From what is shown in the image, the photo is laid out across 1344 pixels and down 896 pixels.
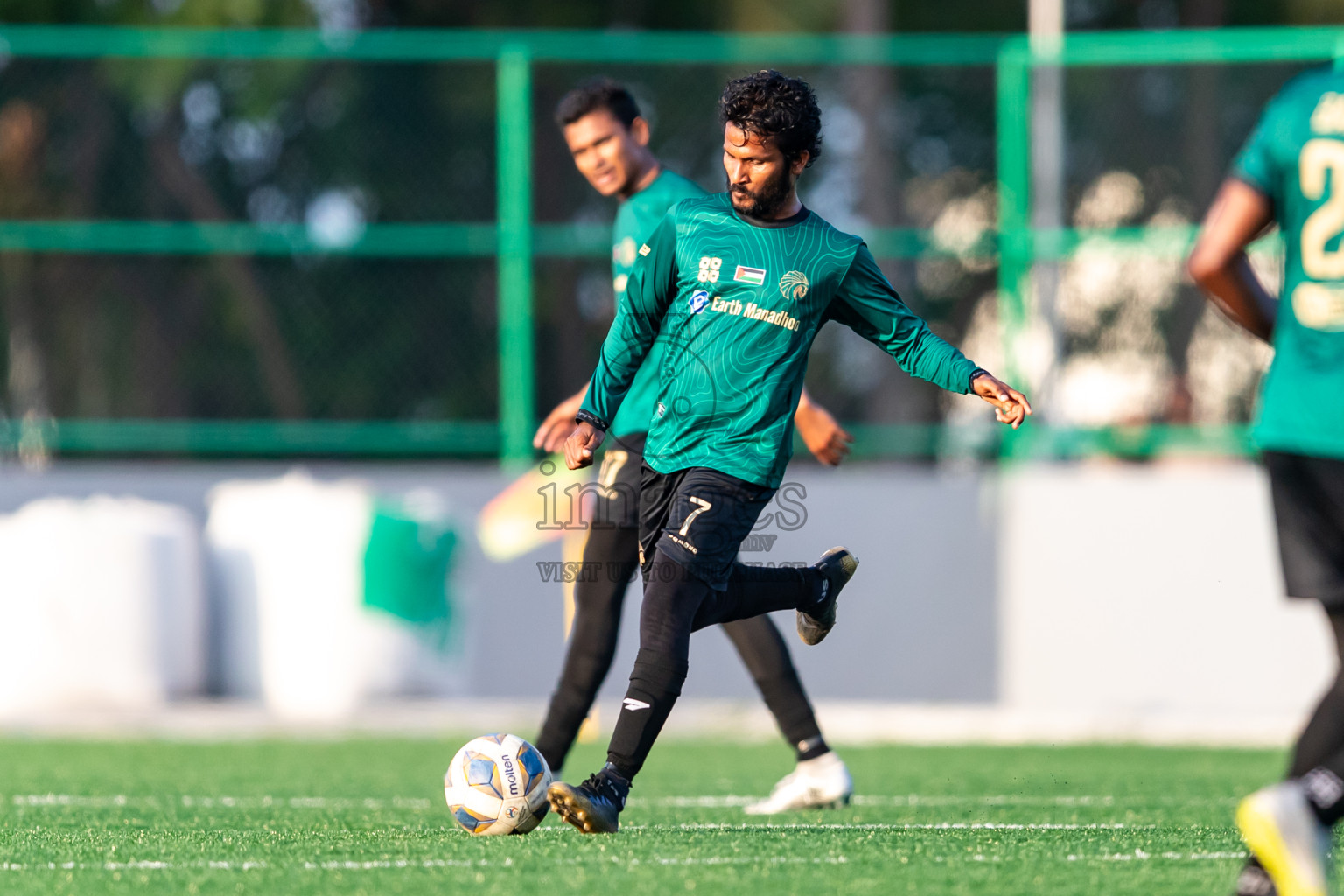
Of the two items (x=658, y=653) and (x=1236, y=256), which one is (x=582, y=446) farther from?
(x=1236, y=256)

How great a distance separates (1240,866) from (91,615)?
6847mm

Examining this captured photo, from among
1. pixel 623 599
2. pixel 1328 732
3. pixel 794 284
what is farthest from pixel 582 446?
pixel 1328 732

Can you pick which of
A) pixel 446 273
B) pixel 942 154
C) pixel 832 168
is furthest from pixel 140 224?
pixel 942 154

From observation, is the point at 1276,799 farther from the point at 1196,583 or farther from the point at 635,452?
the point at 1196,583

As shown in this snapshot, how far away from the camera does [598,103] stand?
6020mm

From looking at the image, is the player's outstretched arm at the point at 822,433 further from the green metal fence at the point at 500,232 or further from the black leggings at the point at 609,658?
the green metal fence at the point at 500,232

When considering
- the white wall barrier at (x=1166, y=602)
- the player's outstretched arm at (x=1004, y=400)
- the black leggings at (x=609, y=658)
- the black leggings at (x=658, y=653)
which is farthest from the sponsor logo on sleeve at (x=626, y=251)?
the white wall barrier at (x=1166, y=602)

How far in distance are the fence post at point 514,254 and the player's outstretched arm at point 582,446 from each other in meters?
5.93

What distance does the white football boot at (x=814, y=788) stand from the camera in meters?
5.73

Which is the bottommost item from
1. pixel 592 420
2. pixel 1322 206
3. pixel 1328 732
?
pixel 1328 732

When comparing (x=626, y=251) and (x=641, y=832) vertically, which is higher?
(x=626, y=251)

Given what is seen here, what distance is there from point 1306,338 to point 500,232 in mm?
7636

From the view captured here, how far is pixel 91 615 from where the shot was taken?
31.3 ft

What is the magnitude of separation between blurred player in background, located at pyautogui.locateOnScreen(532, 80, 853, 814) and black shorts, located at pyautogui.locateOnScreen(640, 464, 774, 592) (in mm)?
819
